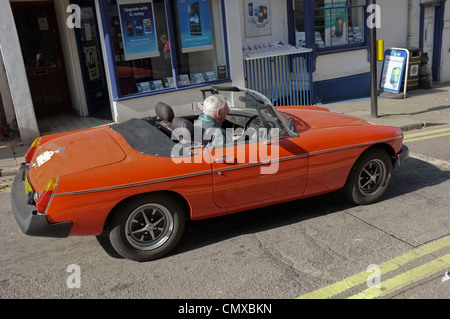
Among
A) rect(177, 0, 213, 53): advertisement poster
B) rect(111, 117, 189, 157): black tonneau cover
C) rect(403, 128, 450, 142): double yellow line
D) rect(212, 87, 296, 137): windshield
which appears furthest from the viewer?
rect(177, 0, 213, 53): advertisement poster

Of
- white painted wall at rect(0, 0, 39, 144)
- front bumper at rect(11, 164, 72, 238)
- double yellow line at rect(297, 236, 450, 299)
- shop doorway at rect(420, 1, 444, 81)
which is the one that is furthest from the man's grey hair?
shop doorway at rect(420, 1, 444, 81)

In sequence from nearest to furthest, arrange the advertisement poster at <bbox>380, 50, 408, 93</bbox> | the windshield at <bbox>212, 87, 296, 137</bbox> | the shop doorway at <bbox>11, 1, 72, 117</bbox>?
the windshield at <bbox>212, 87, 296, 137</bbox>
the shop doorway at <bbox>11, 1, 72, 117</bbox>
the advertisement poster at <bbox>380, 50, 408, 93</bbox>

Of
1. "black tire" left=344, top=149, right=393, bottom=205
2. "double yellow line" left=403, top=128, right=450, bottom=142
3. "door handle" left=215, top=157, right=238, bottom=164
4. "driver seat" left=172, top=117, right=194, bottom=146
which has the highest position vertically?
"driver seat" left=172, top=117, right=194, bottom=146

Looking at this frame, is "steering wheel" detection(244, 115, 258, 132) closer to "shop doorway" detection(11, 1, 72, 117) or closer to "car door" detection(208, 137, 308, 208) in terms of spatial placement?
"car door" detection(208, 137, 308, 208)

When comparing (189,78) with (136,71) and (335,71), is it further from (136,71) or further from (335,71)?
(335,71)

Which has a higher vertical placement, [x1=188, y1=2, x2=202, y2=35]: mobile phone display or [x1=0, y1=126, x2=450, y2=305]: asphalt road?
[x1=188, y1=2, x2=202, y2=35]: mobile phone display

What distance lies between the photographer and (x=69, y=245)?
477cm

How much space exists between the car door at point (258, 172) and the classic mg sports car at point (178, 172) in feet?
0.03

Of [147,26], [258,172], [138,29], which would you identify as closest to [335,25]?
[147,26]

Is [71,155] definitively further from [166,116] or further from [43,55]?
[43,55]

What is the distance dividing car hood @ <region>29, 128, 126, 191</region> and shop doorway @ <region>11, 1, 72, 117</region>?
635 centimetres

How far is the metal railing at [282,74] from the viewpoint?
431 inches

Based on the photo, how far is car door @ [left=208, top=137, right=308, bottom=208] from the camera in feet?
14.7

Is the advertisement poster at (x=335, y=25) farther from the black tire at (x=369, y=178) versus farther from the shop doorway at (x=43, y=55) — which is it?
the black tire at (x=369, y=178)
